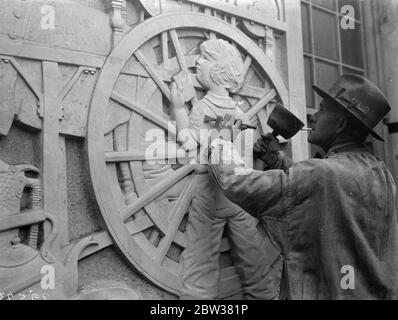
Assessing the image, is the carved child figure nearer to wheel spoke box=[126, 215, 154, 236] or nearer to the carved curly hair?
the carved curly hair

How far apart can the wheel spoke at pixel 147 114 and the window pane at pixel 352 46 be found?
2224mm

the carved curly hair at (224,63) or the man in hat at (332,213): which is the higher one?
the carved curly hair at (224,63)

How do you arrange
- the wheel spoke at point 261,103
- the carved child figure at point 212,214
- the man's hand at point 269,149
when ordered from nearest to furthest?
the carved child figure at point 212,214
the man's hand at point 269,149
the wheel spoke at point 261,103

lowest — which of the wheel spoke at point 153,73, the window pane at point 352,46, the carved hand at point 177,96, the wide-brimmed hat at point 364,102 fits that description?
the wide-brimmed hat at point 364,102

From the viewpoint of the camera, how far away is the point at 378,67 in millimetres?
4758

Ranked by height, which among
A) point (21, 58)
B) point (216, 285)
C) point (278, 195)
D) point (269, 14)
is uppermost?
point (269, 14)

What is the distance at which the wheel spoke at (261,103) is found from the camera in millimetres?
3484

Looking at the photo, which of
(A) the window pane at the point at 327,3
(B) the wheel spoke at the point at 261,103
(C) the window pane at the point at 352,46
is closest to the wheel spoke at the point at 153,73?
(B) the wheel spoke at the point at 261,103

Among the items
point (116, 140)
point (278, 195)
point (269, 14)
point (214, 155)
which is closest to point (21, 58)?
point (116, 140)

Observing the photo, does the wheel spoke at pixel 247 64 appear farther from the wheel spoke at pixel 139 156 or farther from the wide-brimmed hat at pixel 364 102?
the wide-brimmed hat at pixel 364 102

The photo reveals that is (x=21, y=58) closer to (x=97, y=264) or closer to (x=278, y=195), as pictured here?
(x=97, y=264)

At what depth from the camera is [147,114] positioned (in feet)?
9.71

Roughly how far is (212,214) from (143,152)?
543mm

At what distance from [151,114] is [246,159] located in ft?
2.28
